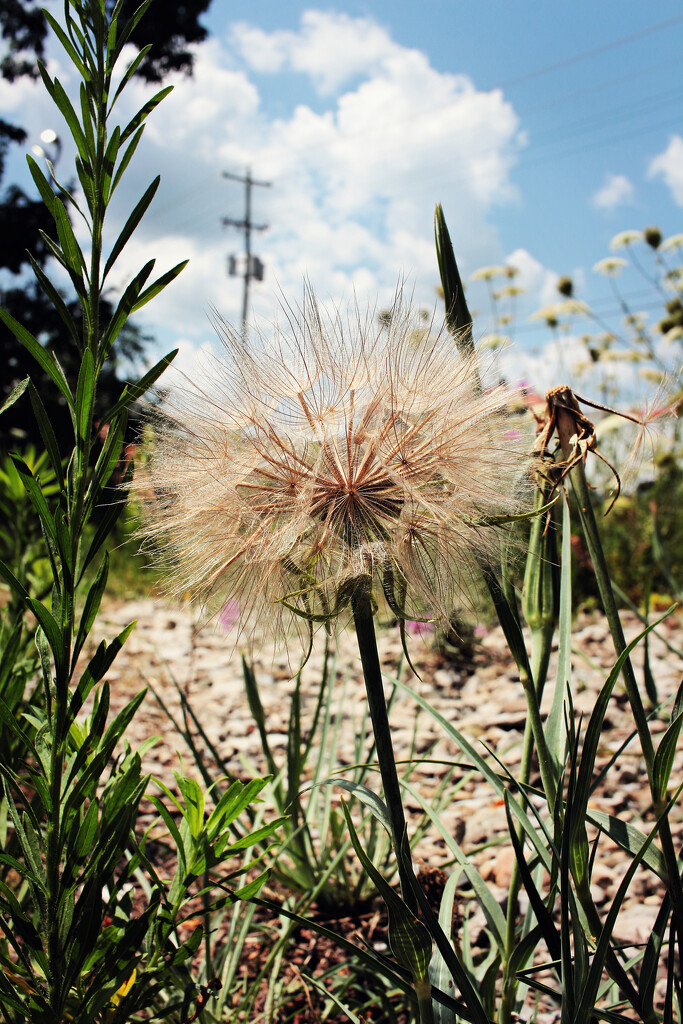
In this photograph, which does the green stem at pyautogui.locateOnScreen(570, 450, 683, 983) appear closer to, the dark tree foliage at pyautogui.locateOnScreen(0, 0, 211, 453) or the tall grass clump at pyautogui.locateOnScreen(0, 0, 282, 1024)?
the tall grass clump at pyautogui.locateOnScreen(0, 0, 282, 1024)

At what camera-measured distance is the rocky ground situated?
6.85 ft

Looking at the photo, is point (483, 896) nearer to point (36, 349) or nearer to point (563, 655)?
point (563, 655)

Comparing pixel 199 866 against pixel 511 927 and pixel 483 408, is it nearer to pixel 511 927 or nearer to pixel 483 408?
pixel 511 927

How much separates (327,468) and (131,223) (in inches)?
16.7

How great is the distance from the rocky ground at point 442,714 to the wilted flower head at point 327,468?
0.45ft

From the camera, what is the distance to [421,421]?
37.7 inches

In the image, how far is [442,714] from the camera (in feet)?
11.2

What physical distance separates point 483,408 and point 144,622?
491 cm

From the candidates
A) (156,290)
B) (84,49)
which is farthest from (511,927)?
(84,49)

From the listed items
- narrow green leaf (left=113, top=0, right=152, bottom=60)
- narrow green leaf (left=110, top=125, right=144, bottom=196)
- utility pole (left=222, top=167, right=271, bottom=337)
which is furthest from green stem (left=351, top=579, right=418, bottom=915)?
utility pole (left=222, top=167, right=271, bottom=337)

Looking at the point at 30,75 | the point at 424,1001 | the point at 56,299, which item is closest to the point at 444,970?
the point at 424,1001

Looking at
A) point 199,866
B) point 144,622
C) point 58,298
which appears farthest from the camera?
point 144,622

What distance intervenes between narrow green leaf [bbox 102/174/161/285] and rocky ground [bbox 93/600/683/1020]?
51 cm

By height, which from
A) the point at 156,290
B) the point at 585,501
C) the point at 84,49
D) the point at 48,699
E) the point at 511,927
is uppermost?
the point at 84,49
